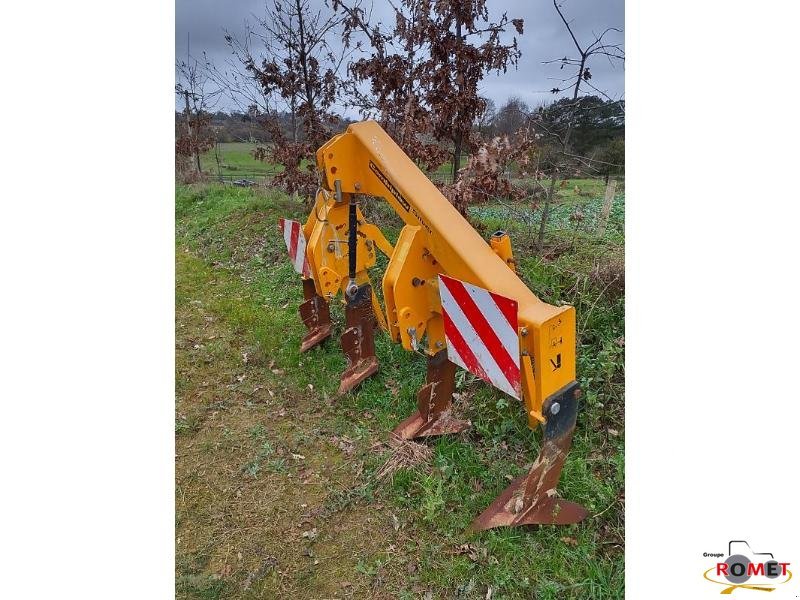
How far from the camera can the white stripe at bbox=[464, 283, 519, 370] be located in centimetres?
209

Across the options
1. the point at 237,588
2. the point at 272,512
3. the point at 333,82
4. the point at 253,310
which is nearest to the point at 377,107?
the point at 333,82

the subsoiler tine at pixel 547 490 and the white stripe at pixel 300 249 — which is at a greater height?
the white stripe at pixel 300 249

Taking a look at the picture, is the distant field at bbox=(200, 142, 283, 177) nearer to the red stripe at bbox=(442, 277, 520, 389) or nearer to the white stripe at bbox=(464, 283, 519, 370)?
the red stripe at bbox=(442, 277, 520, 389)

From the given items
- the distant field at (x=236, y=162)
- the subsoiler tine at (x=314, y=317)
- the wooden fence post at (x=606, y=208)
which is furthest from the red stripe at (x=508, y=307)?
the distant field at (x=236, y=162)

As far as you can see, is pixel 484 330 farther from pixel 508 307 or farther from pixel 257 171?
pixel 257 171

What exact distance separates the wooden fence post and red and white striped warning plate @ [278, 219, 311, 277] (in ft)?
7.46

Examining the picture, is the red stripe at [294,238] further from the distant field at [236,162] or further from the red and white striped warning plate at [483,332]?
the distant field at [236,162]

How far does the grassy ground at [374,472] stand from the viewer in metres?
2.24

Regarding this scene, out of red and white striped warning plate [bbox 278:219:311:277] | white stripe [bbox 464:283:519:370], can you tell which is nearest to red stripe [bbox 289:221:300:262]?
red and white striped warning plate [bbox 278:219:311:277]

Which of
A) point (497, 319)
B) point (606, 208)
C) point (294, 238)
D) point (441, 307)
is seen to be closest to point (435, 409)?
point (441, 307)

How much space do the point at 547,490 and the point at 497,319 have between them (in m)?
0.85

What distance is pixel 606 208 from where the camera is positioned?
4020mm
